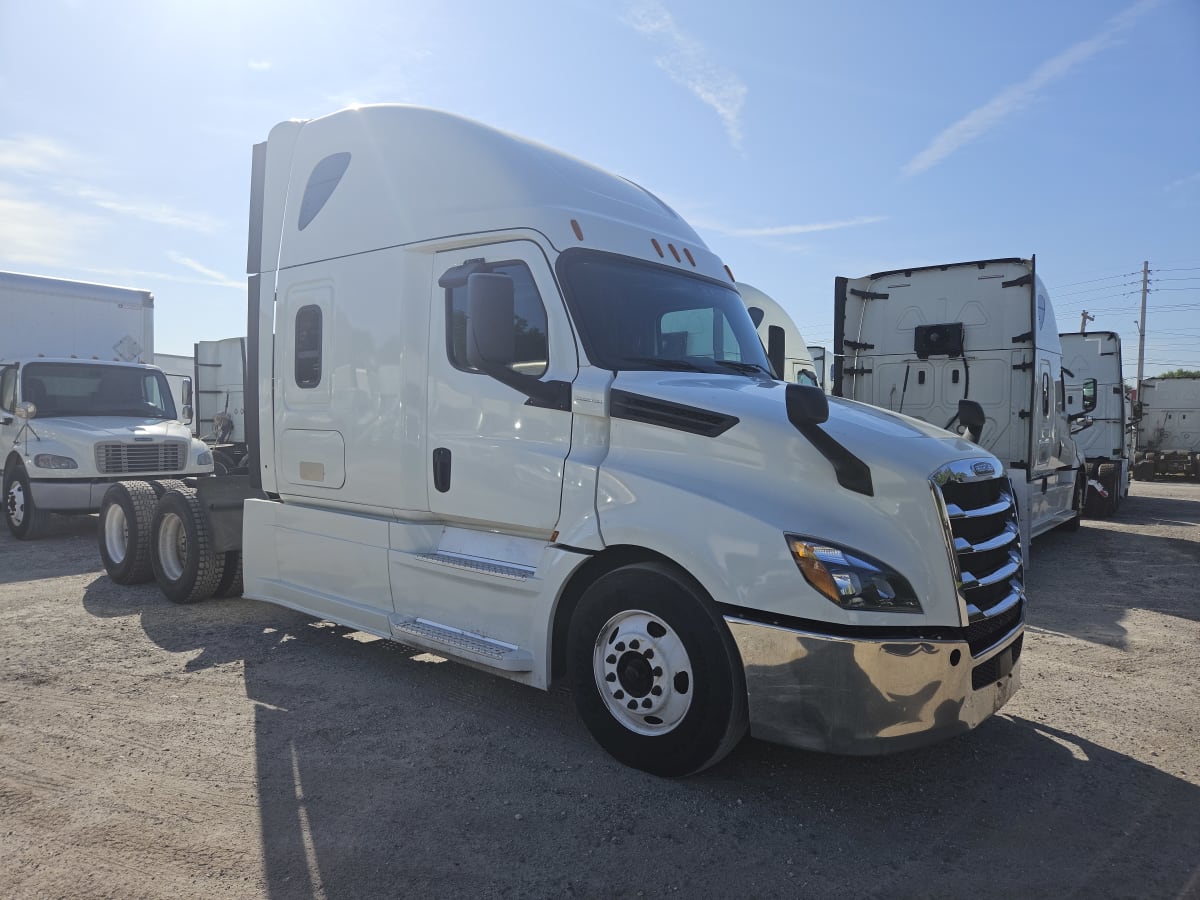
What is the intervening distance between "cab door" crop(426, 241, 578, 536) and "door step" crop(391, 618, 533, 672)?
0.62m

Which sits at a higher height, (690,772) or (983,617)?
(983,617)

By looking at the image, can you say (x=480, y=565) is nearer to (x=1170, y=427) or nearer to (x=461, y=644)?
(x=461, y=644)

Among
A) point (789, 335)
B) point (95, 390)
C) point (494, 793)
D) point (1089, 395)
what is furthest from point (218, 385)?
point (494, 793)

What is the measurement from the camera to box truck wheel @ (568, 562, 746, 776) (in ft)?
11.9

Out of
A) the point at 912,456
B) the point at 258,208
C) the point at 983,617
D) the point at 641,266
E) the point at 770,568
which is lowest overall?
the point at 983,617

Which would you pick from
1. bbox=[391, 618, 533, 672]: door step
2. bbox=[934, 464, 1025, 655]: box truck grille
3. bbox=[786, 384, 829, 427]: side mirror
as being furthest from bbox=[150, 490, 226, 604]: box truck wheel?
bbox=[934, 464, 1025, 655]: box truck grille

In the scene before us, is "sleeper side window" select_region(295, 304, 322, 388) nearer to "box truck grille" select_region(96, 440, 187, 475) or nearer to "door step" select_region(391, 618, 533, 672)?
"door step" select_region(391, 618, 533, 672)

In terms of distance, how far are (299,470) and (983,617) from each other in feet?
14.5

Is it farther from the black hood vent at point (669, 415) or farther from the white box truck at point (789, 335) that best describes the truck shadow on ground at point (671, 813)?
the white box truck at point (789, 335)

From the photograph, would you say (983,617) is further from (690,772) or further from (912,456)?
(690,772)

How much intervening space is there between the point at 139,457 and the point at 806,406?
1010cm

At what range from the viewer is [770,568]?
11.3ft

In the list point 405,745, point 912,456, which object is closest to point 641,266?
point 912,456

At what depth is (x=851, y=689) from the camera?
334cm
